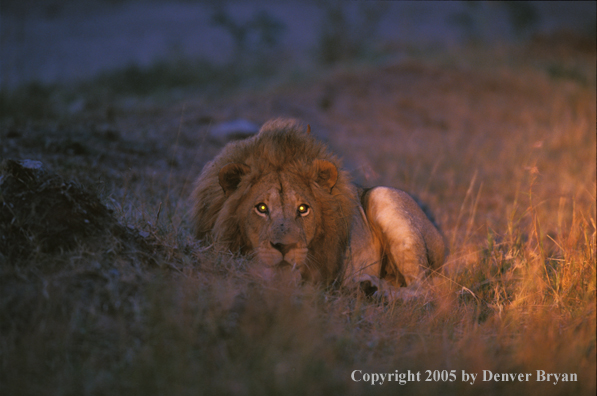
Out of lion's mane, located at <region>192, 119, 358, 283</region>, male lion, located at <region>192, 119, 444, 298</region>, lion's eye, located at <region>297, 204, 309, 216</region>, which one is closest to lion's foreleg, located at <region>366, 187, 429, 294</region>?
male lion, located at <region>192, 119, 444, 298</region>

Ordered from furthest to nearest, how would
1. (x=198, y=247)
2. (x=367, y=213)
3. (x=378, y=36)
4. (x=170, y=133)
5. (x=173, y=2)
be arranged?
(x=173, y=2)
(x=378, y=36)
(x=170, y=133)
(x=367, y=213)
(x=198, y=247)

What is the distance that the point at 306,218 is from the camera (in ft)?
12.1

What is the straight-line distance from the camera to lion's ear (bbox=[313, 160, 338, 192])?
12.5 ft

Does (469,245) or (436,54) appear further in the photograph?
(436,54)

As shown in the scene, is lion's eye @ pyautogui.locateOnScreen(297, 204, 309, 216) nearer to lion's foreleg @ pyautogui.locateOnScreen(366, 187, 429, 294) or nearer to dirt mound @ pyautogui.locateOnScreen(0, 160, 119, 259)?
lion's foreleg @ pyautogui.locateOnScreen(366, 187, 429, 294)

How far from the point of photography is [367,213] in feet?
15.5

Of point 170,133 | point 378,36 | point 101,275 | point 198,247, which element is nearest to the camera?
point 101,275

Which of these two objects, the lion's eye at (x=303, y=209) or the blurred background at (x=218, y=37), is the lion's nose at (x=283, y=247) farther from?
the blurred background at (x=218, y=37)

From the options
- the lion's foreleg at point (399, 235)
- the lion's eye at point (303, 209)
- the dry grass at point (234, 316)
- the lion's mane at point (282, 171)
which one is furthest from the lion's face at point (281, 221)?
the lion's foreleg at point (399, 235)

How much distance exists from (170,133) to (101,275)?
6214 millimetres

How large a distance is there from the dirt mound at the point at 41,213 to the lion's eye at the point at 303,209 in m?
1.38

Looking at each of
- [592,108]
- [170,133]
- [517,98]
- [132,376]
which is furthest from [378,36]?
[132,376]

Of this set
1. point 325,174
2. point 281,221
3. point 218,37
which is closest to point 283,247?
point 281,221

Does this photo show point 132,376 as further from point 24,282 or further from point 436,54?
point 436,54
